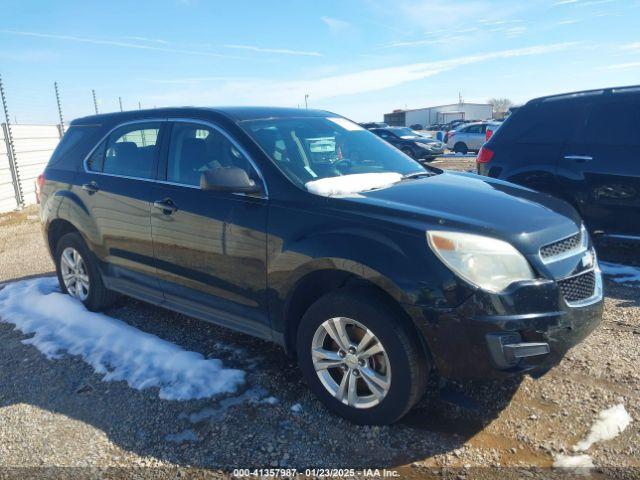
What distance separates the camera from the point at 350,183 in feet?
11.0

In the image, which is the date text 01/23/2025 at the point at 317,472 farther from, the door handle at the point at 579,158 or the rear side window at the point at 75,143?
the door handle at the point at 579,158

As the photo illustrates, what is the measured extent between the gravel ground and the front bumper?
0.36 meters

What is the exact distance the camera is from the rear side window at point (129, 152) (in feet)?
13.4

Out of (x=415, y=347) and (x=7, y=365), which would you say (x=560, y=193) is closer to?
(x=415, y=347)

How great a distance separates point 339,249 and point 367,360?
63 cm

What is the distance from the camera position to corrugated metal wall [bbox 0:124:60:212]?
39.1 ft

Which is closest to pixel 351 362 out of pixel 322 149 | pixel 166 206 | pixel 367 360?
pixel 367 360

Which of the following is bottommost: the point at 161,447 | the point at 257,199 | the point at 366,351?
the point at 161,447

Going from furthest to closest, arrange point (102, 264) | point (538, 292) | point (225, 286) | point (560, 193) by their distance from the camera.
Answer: point (560, 193), point (102, 264), point (225, 286), point (538, 292)

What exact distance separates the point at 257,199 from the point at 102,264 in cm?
199

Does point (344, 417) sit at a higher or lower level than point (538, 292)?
lower

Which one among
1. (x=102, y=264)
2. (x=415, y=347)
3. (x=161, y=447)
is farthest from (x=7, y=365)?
(x=415, y=347)

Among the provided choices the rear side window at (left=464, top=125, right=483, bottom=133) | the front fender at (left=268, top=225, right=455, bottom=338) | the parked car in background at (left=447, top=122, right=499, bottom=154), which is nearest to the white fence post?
the front fender at (left=268, top=225, right=455, bottom=338)

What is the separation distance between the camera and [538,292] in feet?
8.54
